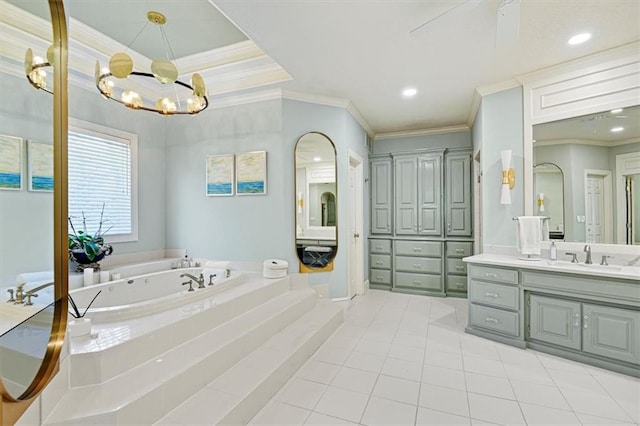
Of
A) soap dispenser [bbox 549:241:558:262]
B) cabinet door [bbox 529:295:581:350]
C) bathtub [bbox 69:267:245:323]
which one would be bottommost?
cabinet door [bbox 529:295:581:350]

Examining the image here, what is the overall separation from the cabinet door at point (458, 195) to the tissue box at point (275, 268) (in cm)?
279

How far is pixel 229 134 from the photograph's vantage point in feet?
13.4

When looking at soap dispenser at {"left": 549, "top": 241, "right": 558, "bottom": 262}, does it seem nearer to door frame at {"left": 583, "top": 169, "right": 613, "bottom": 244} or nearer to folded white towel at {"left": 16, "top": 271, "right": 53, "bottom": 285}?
door frame at {"left": 583, "top": 169, "right": 613, "bottom": 244}

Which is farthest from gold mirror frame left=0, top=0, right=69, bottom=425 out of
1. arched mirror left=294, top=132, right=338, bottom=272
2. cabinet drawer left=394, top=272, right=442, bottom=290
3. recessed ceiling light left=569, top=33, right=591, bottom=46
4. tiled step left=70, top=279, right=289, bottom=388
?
cabinet drawer left=394, top=272, right=442, bottom=290

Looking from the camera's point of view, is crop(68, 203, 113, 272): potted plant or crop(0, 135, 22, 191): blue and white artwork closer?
crop(0, 135, 22, 191): blue and white artwork

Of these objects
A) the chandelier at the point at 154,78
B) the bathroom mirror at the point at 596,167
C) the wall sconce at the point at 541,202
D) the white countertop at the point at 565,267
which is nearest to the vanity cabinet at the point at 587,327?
the white countertop at the point at 565,267

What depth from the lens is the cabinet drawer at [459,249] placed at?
470 cm

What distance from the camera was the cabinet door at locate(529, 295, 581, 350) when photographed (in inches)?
104

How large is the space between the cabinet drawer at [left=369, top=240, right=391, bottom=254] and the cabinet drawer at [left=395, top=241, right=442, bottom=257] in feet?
0.49

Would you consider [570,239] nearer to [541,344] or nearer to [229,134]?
[541,344]

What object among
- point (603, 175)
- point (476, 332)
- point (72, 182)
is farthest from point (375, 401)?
point (72, 182)

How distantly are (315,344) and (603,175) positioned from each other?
321 centimetres

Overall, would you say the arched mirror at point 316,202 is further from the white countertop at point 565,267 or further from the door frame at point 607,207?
the door frame at point 607,207

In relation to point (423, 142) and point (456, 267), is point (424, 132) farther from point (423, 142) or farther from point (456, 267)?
point (456, 267)
